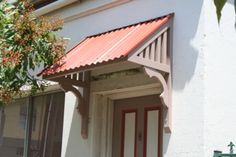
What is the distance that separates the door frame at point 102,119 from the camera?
673cm

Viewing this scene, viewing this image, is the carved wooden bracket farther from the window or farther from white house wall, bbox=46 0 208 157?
the window

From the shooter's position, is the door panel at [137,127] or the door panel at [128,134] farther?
the door panel at [128,134]

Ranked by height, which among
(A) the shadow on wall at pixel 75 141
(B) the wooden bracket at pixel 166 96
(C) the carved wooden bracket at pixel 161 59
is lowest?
(A) the shadow on wall at pixel 75 141

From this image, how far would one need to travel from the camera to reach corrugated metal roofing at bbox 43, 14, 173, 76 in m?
5.39

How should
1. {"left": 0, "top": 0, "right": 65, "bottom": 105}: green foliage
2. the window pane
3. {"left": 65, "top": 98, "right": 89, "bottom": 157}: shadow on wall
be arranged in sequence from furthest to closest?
the window pane → {"left": 65, "top": 98, "right": 89, "bottom": 157}: shadow on wall → {"left": 0, "top": 0, "right": 65, "bottom": 105}: green foliage

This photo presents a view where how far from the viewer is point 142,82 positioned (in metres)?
6.08

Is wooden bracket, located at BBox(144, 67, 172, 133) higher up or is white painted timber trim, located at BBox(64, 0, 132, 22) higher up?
white painted timber trim, located at BBox(64, 0, 132, 22)

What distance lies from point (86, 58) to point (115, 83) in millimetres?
755

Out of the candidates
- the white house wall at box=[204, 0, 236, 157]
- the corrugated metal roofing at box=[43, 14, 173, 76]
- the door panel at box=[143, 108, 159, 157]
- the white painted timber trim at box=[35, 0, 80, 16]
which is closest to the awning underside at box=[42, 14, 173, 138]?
the corrugated metal roofing at box=[43, 14, 173, 76]

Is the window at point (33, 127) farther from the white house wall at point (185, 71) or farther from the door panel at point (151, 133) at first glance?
the white house wall at point (185, 71)

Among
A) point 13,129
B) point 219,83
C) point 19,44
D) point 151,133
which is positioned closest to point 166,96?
point 219,83

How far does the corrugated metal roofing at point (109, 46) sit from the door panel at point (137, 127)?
3.17ft

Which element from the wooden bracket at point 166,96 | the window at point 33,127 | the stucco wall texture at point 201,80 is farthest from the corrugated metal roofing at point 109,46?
the window at point 33,127

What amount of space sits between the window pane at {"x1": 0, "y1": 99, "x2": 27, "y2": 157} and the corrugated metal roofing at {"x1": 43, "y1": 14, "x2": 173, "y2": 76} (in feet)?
8.39
